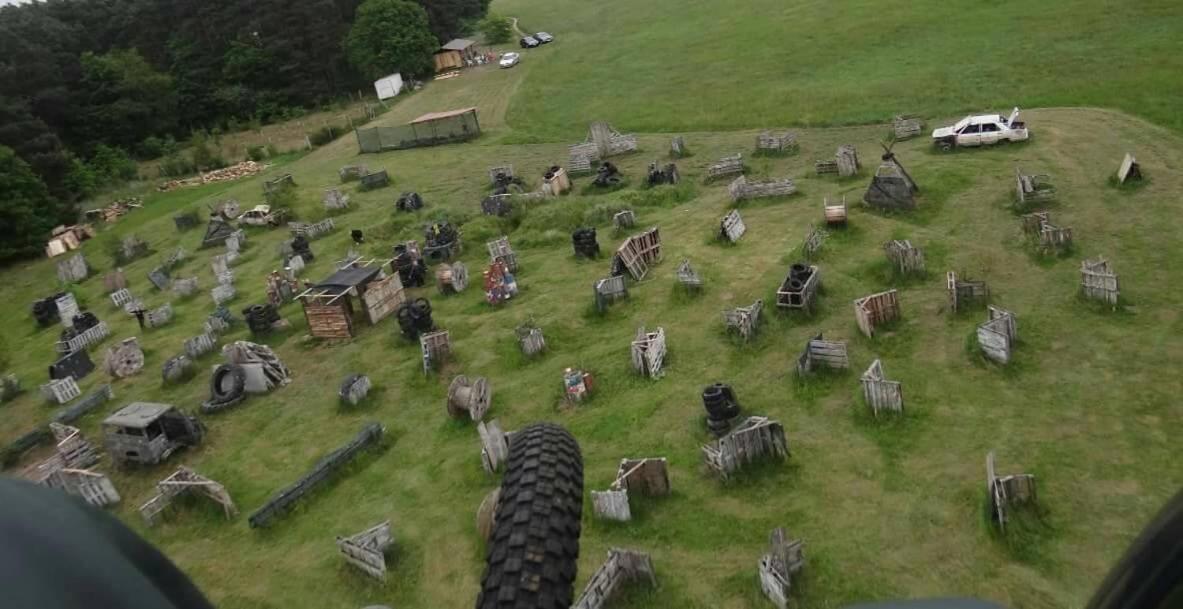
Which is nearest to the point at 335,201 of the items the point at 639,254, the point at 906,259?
the point at 639,254

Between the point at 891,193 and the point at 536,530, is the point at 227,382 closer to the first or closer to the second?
the point at 536,530

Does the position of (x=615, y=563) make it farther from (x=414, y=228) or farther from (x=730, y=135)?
(x=730, y=135)

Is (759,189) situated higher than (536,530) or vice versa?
(536,530)

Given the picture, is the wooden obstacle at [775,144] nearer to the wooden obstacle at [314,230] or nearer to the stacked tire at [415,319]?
the stacked tire at [415,319]

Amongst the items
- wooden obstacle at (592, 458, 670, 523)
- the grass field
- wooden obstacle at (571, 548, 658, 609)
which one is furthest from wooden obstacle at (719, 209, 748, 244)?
wooden obstacle at (571, 548, 658, 609)

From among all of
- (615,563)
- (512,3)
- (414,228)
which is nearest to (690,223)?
(414,228)

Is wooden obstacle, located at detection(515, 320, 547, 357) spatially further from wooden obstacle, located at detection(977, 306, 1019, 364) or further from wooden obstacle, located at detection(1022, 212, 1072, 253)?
wooden obstacle, located at detection(1022, 212, 1072, 253)
